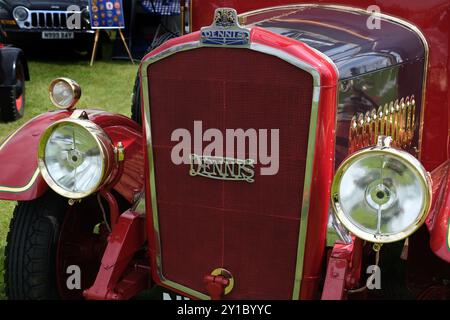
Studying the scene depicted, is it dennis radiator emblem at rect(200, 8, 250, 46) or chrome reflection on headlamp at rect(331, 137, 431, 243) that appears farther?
dennis radiator emblem at rect(200, 8, 250, 46)

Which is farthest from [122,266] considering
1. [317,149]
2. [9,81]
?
[9,81]

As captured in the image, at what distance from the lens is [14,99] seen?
7.23 m

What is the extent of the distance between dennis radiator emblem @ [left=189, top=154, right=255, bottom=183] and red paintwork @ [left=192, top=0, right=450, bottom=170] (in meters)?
1.26

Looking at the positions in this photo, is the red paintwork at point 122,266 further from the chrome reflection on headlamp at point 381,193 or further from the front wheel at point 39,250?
the chrome reflection on headlamp at point 381,193

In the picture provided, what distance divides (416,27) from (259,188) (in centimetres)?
135

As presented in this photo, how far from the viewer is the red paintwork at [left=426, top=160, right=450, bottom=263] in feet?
7.36

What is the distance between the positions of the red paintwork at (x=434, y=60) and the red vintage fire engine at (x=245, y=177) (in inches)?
4.7

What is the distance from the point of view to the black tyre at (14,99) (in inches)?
281

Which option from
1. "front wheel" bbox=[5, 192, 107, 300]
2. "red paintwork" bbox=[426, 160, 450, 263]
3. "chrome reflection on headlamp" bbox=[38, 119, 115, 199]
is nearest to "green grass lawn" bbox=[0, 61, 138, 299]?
"front wheel" bbox=[5, 192, 107, 300]

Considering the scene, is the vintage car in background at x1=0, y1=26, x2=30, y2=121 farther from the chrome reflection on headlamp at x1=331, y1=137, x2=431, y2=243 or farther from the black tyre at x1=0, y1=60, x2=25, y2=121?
the chrome reflection on headlamp at x1=331, y1=137, x2=431, y2=243

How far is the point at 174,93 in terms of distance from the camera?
8.39 feet

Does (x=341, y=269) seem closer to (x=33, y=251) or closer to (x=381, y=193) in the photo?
(x=381, y=193)

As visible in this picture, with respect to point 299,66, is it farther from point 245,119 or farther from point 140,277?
point 140,277

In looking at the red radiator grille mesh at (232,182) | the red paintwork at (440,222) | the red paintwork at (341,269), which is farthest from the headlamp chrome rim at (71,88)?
the red paintwork at (440,222)
